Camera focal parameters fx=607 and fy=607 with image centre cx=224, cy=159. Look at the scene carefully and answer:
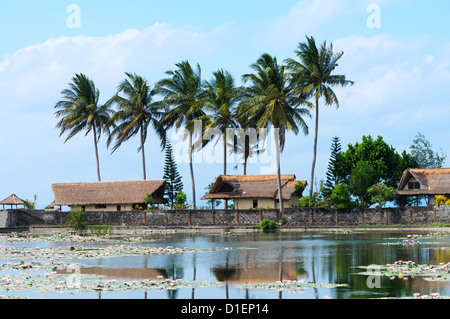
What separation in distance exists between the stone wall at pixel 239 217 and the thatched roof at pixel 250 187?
443 cm

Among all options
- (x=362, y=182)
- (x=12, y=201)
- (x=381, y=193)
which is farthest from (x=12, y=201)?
(x=381, y=193)

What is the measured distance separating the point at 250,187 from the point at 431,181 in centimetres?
1450

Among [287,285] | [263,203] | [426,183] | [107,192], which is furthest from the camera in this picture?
[107,192]

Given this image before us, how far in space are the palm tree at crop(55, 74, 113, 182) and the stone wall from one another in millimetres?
10201

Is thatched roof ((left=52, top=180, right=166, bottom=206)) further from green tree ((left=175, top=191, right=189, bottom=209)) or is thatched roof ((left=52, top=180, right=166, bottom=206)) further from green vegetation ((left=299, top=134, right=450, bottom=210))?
green vegetation ((left=299, top=134, right=450, bottom=210))

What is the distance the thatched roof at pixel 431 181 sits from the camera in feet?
155

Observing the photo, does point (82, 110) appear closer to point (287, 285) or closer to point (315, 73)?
point (315, 73)

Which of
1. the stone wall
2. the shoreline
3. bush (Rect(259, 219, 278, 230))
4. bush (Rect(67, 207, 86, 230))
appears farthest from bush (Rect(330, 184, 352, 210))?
bush (Rect(67, 207, 86, 230))

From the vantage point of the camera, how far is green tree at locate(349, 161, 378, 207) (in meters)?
51.6

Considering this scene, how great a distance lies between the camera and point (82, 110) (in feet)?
196

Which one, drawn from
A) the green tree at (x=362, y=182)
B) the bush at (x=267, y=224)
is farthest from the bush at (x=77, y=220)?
the green tree at (x=362, y=182)

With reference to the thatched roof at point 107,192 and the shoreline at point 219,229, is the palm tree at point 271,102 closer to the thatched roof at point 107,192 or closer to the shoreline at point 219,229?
the shoreline at point 219,229
